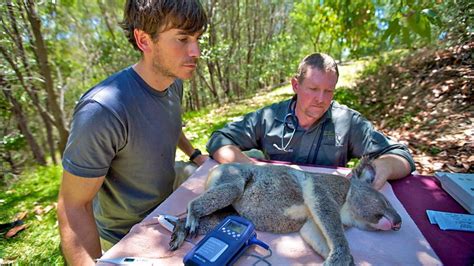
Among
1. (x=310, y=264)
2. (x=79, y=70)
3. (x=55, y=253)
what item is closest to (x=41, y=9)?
(x=55, y=253)

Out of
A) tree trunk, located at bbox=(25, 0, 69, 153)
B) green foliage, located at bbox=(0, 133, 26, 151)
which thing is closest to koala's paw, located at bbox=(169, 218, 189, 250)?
tree trunk, located at bbox=(25, 0, 69, 153)

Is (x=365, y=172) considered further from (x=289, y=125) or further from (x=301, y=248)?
(x=289, y=125)

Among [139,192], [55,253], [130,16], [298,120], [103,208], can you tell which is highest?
[130,16]

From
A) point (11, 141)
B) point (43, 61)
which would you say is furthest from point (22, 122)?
point (43, 61)

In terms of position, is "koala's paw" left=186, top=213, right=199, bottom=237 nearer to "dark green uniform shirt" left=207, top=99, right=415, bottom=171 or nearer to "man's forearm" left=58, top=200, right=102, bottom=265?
"man's forearm" left=58, top=200, right=102, bottom=265

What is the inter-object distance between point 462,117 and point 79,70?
16996mm

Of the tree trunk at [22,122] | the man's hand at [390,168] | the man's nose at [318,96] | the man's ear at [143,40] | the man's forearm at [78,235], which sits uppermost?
the man's ear at [143,40]

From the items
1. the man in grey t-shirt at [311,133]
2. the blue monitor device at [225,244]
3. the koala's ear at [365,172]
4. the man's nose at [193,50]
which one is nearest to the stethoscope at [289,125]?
the man in grey t-shirt at [311,133]

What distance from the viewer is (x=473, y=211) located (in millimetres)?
2205

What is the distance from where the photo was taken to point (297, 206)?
6.59 feet

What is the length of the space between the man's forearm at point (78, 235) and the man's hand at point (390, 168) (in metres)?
2.23

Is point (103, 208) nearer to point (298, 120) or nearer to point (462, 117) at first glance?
point (298, 120)

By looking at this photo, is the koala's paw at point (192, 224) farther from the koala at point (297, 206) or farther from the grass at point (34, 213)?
the grass at point (34, 213)

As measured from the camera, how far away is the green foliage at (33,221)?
3.51 meters
